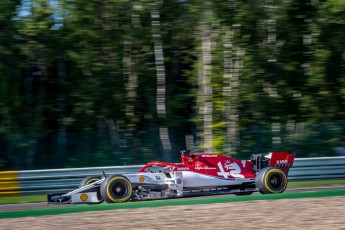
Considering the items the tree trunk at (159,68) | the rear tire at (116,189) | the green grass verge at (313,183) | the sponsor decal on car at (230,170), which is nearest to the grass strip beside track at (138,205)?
the rear tire at (116,189)

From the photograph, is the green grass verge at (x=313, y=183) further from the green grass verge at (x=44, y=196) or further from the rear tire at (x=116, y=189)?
the rear tire at (x=116, y=189)

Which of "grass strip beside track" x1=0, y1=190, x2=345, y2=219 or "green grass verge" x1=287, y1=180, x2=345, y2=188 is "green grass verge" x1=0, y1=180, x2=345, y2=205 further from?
"grass strip beside track" x1=0, y1=190, x2=345, y2=219

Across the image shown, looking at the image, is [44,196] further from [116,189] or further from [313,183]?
[313,183]

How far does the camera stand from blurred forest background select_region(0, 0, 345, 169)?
22109mm

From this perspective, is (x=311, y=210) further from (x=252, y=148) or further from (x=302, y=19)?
(x=302, y=19)

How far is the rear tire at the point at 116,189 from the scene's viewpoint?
12.3 m

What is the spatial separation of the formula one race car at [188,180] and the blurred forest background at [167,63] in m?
6.84

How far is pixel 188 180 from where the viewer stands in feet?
42.9

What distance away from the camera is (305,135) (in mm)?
20438

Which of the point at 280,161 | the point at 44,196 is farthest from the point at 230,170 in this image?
the point at 44,196

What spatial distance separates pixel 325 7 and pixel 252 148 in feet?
21.7

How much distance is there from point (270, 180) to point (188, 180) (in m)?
1.70

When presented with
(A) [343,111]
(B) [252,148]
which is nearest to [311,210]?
(B) [252,148]

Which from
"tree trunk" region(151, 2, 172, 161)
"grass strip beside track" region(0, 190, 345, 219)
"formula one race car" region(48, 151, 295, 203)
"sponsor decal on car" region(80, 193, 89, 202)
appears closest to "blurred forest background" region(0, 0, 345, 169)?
"tree trunk" region(151, 2, 172, 161)
